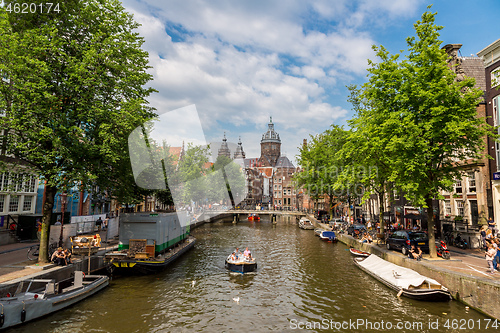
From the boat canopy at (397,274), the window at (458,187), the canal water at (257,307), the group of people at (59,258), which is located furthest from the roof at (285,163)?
the group of people at (59,258)

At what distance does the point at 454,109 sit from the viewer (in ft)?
62.7

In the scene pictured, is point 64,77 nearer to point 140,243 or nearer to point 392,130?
point 140,243

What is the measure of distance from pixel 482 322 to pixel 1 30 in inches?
1135

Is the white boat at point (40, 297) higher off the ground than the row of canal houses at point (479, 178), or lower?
lower

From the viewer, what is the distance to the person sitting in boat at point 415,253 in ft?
65.5

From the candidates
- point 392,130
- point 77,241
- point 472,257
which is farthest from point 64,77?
point 472,257

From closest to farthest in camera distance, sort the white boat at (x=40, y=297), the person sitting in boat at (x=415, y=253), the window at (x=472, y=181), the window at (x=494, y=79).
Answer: the white boat at (x=40, y=297)
the person sitting in boat at (x=415, y=253)
the window at (x=494, y=79)
the window at (x=472, y=181)

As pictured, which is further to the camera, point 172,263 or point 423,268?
point 172,263

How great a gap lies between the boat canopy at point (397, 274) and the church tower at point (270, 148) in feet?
458

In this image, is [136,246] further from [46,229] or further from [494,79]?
[494,79]

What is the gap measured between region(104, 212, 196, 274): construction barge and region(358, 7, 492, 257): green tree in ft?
59.3

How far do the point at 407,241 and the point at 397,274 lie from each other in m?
6.12

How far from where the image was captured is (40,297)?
44.5ft

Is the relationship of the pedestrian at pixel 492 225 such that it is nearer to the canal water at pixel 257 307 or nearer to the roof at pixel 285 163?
the canal water at pixel 257 307
